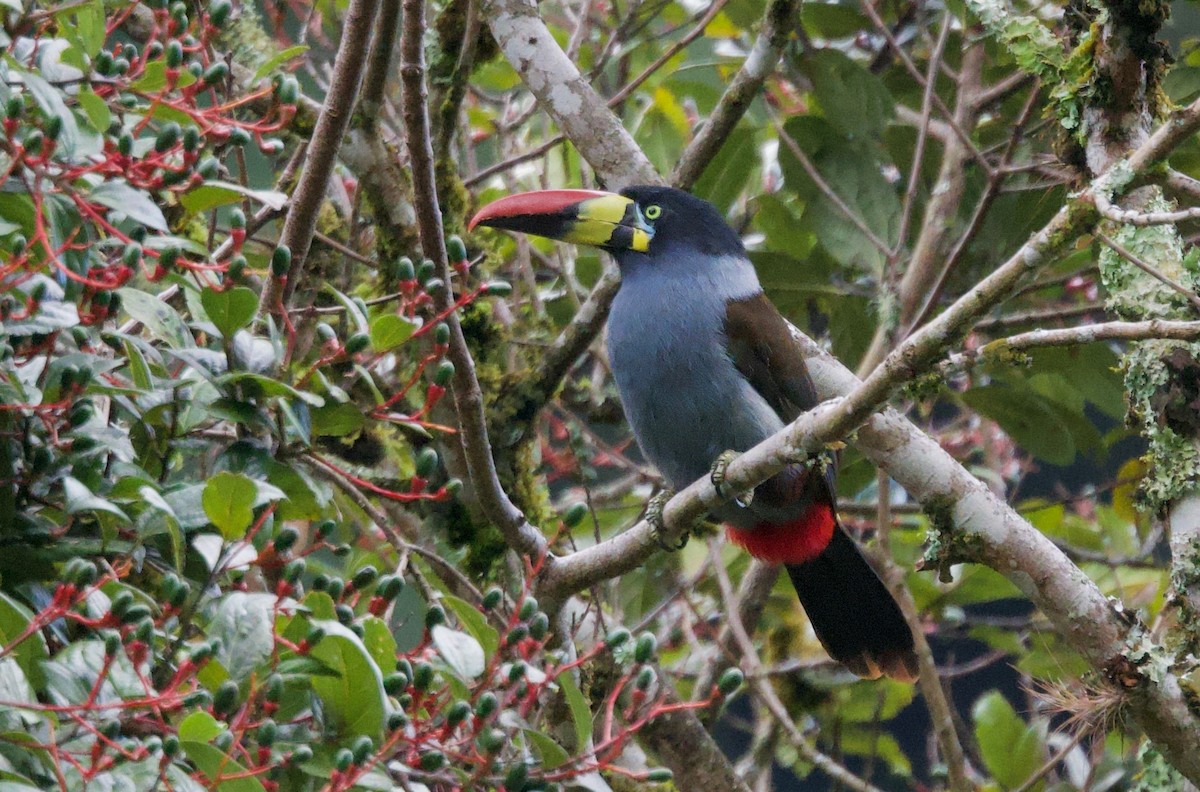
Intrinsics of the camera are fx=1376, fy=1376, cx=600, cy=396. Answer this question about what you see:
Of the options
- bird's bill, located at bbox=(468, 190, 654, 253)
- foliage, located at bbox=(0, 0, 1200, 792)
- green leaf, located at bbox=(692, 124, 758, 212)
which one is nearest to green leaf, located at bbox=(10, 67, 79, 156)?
foliage, located at bbox=(0, 0, 1200, 792)

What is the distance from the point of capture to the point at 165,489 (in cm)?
202

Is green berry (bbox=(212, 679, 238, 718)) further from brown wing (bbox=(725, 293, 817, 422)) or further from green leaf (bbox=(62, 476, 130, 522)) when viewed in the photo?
brown wing (bbox=(725, 293, 817, 422))

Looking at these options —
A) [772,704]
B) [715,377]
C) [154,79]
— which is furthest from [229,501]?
[772,704]

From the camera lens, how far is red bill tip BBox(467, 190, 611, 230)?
3.61 m

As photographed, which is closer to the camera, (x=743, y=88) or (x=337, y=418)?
(x=337, y=418)

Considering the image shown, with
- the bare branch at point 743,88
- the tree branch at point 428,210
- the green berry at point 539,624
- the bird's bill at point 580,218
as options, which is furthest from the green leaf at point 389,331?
the bare branch at point 743,88

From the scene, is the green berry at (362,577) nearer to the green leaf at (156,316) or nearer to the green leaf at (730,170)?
the green leaf at (156,316)

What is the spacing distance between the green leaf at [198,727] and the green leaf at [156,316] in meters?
0.70

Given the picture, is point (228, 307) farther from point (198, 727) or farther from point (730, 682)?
point (730, 682)

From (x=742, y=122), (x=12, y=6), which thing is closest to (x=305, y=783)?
(x=12, y=6)

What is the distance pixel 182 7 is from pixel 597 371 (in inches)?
118

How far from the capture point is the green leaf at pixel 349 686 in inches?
70.9

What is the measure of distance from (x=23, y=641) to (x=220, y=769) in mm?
310

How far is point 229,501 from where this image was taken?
6.23ft
